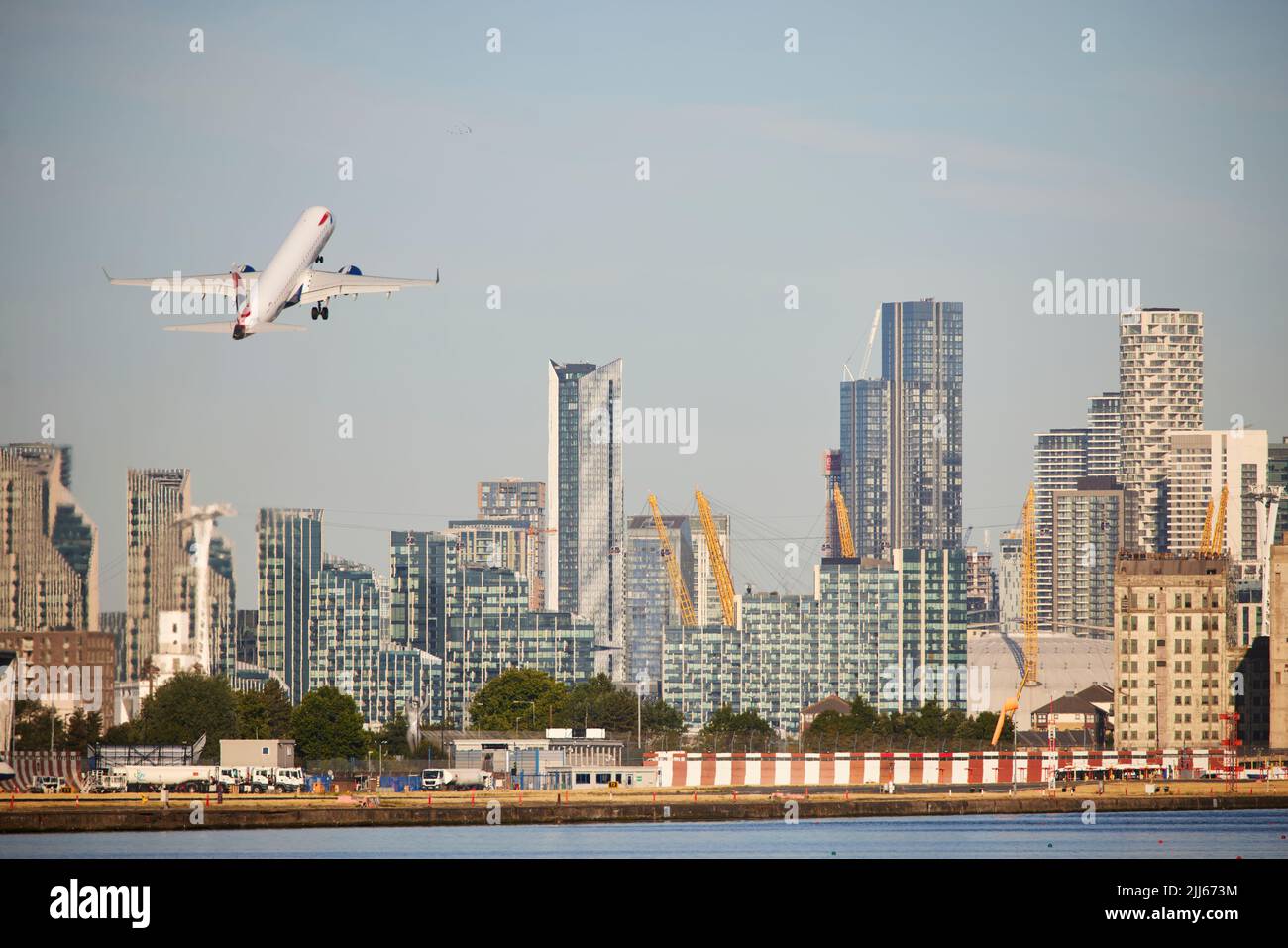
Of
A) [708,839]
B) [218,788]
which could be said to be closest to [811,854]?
[708,839]

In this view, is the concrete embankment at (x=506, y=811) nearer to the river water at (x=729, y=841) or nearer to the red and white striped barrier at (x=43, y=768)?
the river water at (x=729, y=841)

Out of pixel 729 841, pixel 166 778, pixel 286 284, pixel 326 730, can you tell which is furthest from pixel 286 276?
pixel 326 730

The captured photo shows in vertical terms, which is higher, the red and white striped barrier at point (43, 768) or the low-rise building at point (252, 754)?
the low-rise building at point (252, 754)

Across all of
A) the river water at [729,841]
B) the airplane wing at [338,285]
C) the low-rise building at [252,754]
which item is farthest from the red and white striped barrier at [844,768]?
the airplane wing at [338,285]

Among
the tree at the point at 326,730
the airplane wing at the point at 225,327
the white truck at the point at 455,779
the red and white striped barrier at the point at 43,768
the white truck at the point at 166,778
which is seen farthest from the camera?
the tree at the point at 326,730

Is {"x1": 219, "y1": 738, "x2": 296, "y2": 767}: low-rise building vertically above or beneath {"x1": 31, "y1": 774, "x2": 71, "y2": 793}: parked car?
above

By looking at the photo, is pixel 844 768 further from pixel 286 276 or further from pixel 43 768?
pixel 286 276

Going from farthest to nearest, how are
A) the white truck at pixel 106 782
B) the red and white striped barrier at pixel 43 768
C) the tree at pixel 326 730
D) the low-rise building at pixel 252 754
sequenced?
the tree at pixel 326 730 → the low-rise building at pixel 252 754 → the red and white striped barrier at pixel 43 768 → the white truck at pixel 106 782

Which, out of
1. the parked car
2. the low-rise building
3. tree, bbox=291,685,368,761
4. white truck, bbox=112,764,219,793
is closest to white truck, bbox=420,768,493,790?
the low-rise building

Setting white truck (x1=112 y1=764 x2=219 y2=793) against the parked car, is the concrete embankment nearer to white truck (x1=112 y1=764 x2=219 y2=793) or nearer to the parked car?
white truck (x1=112 y1=764 x2=219 y2=793)
